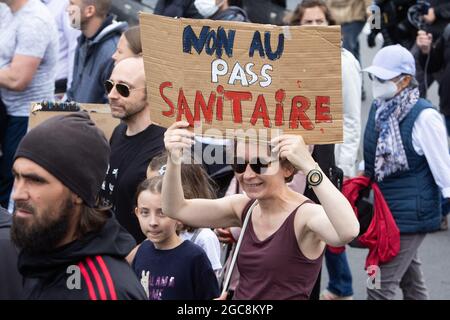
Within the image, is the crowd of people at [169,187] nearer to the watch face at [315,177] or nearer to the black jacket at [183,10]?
the watch face at [315,177]

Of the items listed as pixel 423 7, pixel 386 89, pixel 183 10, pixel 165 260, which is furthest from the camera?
pixel 423 7

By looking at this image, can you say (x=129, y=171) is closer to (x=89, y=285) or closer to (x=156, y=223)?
(x=156, y=223)

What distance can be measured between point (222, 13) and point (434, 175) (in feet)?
7.96

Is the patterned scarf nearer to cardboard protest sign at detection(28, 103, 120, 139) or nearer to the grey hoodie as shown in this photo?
cardboard protest sign at detection(28, 103, 120, 139)

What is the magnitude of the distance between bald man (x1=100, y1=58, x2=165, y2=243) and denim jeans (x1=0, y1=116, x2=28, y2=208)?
6.13ft

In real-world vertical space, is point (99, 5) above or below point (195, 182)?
below

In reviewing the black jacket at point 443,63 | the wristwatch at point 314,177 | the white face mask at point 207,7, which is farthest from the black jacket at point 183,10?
the wristwatch at point 314,177

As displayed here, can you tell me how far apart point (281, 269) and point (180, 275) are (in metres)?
0.55

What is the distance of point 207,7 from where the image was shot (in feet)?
24.8

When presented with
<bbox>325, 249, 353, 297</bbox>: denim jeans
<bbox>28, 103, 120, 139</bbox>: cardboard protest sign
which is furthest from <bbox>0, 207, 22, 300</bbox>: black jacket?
<bbox>325, 249, 353, 297</bbox>: denim jeans

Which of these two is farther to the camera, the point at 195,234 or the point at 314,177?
the point at 195,234

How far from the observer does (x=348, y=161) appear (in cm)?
633

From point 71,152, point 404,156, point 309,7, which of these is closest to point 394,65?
point 404,156
